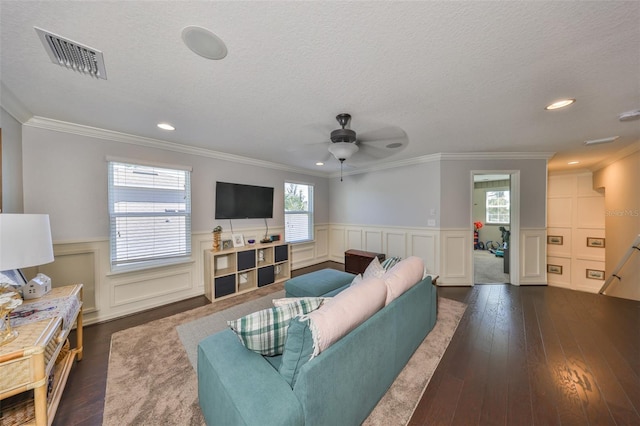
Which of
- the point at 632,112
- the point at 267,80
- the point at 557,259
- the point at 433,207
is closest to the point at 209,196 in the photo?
the point at 267,80

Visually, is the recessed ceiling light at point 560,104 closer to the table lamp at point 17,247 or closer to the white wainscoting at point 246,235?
the white wainscoting at point 246,235

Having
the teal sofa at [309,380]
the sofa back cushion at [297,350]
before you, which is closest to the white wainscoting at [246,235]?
the teal sofa at [309,380]

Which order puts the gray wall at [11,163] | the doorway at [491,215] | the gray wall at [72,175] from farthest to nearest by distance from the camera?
the doorway at [491,215] < the gray wall at [72,175] < the gray wall at [11,163]

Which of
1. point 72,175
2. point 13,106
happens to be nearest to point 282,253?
point 72,175

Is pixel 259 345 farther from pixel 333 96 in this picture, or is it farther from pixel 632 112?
pixel 632 112

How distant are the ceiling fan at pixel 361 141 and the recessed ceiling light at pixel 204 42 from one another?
1.15 metres

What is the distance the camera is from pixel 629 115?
2.20 meters

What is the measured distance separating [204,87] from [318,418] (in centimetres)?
234

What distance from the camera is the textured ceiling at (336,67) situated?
1.08 meters

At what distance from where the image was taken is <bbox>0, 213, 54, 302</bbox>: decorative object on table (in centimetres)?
130

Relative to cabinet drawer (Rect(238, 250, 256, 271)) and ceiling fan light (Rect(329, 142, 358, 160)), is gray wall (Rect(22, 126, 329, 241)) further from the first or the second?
ceiling fan light (Rect(329, 142, 358, 160))

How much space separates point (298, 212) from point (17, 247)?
409 cm

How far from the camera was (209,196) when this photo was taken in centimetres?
367

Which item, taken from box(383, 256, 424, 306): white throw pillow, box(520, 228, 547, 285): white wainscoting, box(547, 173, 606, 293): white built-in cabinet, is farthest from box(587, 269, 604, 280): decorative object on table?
box(383, 256, 424, 306): white throw pillow
